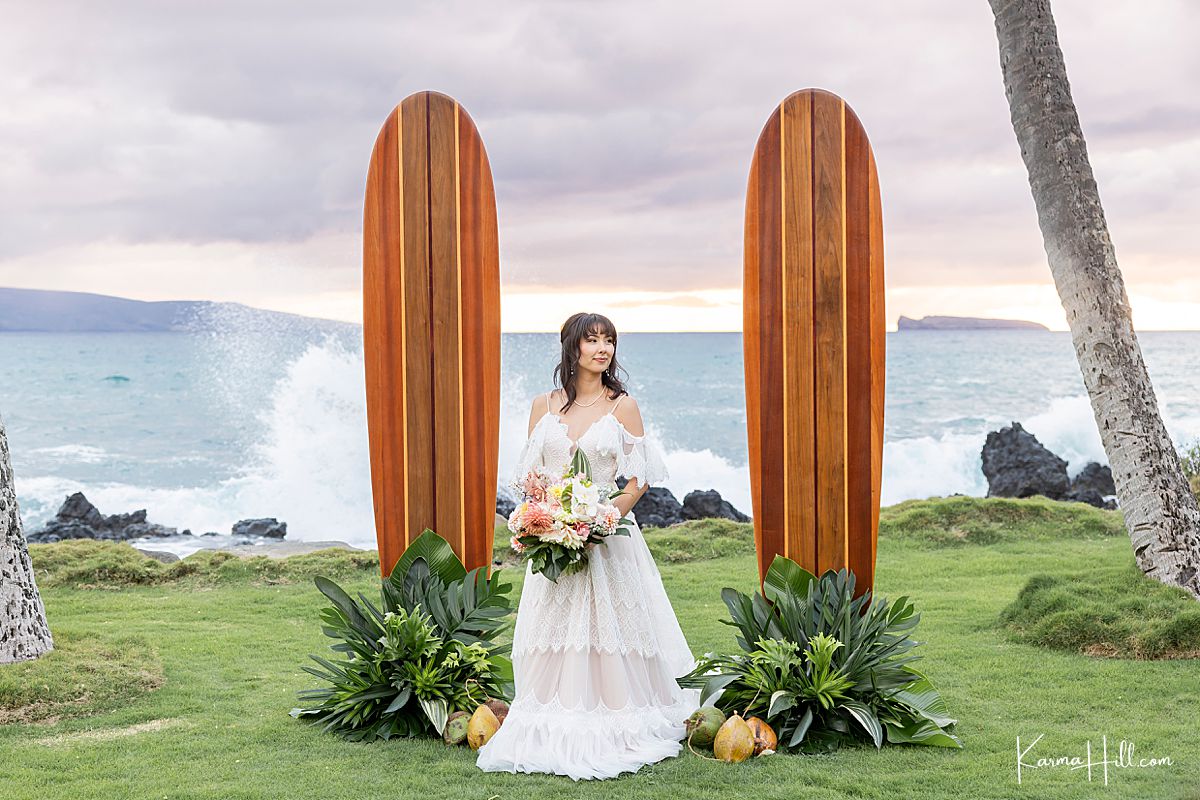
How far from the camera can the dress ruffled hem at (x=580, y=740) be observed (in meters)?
3.56

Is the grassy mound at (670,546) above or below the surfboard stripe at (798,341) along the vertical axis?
below

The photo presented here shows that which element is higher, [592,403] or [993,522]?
[592,403]

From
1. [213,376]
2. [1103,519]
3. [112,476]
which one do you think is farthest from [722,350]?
[1103,519]

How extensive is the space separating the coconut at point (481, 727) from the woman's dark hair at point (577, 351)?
3.78 ft

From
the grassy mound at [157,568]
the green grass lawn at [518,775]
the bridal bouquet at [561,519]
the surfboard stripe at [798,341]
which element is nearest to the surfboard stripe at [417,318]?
the bridal bouquet at [561,519]

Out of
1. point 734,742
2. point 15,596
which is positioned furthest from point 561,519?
point 15,596

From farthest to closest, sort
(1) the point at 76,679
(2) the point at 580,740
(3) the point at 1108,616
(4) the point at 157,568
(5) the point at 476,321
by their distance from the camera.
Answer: (4) the point at 157,568 < (3) the point at 1108,616 < (1) the point at 76,679 < (5) the point at 476,321 < (2) the point at 580,740

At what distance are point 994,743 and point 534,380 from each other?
29947 mm

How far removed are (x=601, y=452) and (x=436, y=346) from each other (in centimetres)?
93

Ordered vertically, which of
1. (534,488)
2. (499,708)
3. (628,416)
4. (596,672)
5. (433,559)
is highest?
(628,416)

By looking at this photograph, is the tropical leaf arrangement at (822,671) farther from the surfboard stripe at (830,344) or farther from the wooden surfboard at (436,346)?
the wooden surfboard at (436,346)

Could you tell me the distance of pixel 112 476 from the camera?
29672mm

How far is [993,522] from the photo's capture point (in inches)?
341

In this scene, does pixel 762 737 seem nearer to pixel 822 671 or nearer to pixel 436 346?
pixel 822 671
